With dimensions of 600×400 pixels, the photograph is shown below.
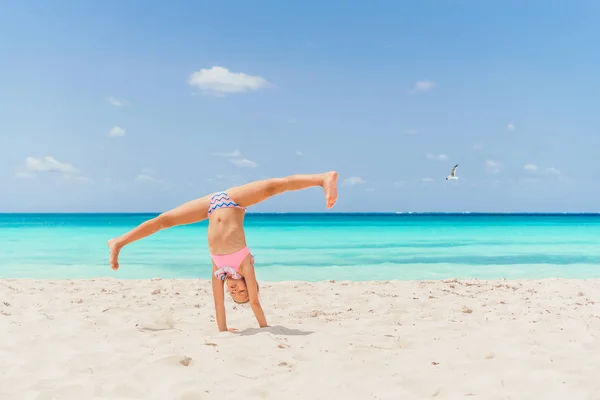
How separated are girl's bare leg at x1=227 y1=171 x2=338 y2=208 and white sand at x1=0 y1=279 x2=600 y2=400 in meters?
1.38

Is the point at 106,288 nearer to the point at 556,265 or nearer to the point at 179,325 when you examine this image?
the point at 179,325

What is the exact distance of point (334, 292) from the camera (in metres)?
8.91

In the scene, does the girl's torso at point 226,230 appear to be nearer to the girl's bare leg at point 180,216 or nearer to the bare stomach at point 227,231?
the bare stomach at point 227,231

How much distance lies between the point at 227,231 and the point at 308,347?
1458mm

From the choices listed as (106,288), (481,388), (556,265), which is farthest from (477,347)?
(556,265)

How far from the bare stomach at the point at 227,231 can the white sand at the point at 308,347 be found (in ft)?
2.99

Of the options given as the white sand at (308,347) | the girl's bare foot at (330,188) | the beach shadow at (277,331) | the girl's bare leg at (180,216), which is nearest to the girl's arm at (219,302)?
the white sand at (308,347)

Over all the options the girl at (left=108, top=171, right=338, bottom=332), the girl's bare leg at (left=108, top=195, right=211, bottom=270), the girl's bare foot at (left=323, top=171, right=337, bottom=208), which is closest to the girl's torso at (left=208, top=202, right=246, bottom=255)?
the girl at (left=108, top=171, right=338, bottom=332)

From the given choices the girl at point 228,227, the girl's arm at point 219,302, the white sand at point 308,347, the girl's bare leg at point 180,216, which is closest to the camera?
the white sand at point 308,347

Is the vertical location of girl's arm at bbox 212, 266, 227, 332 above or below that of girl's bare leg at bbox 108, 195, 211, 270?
below

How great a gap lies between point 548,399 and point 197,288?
6845mm

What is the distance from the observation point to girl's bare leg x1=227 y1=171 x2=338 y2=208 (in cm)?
507

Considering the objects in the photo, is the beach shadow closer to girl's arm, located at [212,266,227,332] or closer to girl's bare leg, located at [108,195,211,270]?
girl's arm, located at [212,266,227,332]

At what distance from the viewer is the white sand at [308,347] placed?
12.7 feet
